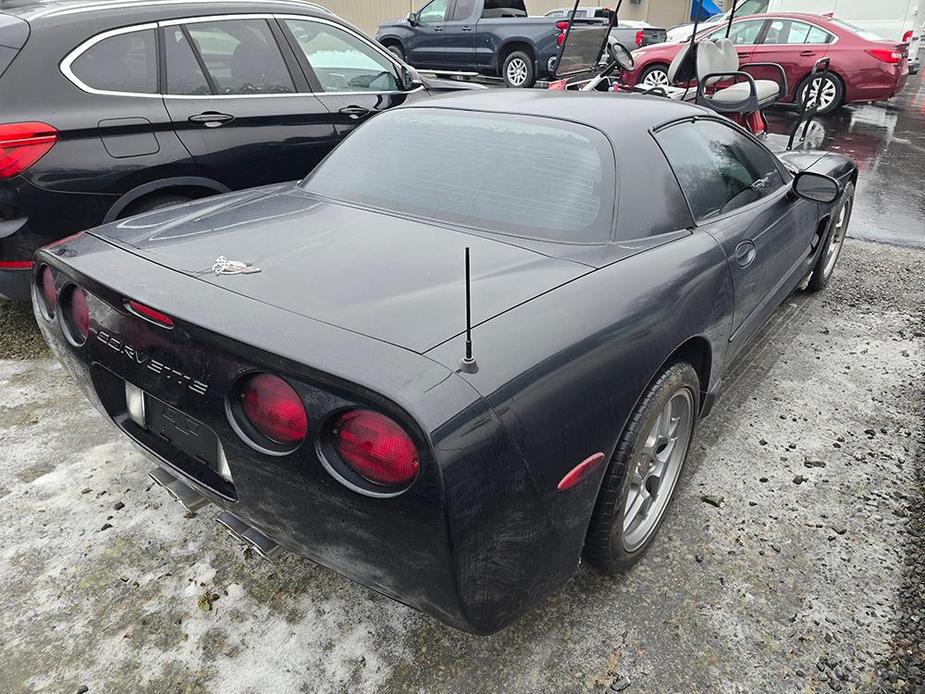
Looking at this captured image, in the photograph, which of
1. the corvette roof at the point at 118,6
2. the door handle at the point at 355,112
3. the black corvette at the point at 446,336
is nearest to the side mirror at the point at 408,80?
the door handle at the point at 355,112

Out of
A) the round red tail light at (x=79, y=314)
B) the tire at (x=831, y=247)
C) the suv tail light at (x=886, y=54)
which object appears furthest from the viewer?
the suv tail light at (x=886, y=54)

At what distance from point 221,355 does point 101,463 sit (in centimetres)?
149

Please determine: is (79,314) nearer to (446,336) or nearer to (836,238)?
(446,336)

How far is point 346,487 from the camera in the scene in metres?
1.44

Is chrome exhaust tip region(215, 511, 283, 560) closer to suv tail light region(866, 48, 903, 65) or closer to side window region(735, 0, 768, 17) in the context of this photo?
suv tail light region(866, 48, 903, 65)

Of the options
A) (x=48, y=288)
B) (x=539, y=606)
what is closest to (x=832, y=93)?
(x=539, y=606)

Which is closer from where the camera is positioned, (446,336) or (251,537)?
(446,336)

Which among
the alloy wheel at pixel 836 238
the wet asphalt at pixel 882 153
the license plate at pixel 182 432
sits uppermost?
the license plate at pixel 182 432

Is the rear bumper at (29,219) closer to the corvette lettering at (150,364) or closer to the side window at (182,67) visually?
the side window at (182,67)

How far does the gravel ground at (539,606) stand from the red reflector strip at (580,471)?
62 cm

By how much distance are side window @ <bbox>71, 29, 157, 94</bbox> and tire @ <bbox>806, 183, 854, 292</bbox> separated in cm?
403

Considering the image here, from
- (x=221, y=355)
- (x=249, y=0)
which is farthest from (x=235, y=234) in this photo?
(x=249, y=0)

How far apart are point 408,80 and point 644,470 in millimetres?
3935

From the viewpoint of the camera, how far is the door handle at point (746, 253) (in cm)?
246
